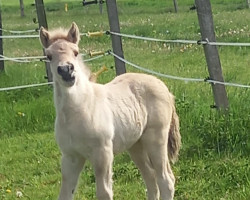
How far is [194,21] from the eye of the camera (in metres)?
17.7

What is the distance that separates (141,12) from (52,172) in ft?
64.2

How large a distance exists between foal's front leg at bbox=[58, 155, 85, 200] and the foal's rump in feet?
0.99

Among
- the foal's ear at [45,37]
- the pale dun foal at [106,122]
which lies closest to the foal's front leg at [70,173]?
the pale dun foal at [106,122]

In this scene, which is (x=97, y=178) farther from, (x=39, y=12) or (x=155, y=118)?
(x=39, y=12)

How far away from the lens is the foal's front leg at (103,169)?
14.6 ft

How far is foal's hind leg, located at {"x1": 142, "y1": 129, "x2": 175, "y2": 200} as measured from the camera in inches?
197

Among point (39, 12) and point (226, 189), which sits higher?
point (39, 12)

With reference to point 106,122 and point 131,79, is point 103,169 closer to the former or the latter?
point 106,122

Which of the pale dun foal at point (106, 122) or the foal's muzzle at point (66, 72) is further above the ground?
the foal's muzzle at point (66, 72)

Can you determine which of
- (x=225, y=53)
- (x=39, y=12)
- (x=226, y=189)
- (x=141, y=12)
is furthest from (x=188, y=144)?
(x=141, y=12)

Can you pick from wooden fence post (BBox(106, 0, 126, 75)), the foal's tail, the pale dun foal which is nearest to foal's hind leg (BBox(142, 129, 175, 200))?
the pale dun foal

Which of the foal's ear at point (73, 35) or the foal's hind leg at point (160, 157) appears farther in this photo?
the foal's hind leg at point (160, 157)

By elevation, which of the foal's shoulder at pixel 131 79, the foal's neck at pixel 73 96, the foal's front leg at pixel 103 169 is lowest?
the foal's front leg at pixel 103 169

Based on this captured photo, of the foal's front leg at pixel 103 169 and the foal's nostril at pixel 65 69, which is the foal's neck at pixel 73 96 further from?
the foal's front leg at pixel 103 169
